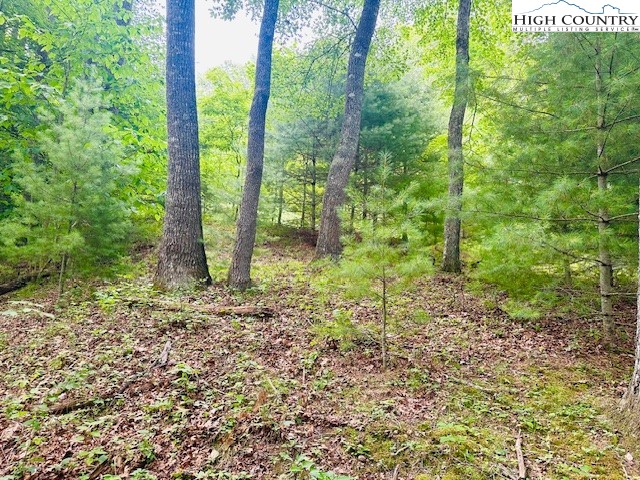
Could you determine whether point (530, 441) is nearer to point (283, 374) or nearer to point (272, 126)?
point (283, 374)

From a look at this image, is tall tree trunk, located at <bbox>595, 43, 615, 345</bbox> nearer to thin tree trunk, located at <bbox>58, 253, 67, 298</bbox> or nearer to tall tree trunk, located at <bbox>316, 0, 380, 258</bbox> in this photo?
tall tree trunk, located at <bbox>316, 0, 380, 258</bbox>

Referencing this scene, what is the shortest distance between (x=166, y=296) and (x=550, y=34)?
6200 mm

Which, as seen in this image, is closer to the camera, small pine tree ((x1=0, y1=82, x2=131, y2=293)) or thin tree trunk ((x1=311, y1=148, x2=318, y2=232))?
small pine tree ((x1=0, y1=82, x2=131, y2=293))

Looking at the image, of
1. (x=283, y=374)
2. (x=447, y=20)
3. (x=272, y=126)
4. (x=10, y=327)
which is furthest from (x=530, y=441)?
(x=272, y=126)

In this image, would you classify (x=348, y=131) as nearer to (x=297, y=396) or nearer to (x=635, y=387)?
(x=297, y=396)

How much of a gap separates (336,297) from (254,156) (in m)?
2.82

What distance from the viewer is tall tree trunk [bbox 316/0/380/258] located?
25.3ft

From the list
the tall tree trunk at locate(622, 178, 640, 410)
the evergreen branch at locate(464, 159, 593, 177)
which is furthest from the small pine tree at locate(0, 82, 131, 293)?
the tall tree trunk at locate(622, 178, 640, 410)

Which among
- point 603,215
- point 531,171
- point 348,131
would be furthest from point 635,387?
point 348,131

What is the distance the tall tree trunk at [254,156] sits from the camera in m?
6.15

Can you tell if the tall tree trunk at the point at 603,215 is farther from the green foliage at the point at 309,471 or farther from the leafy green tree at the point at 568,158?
the green foliage at the point at 309,471

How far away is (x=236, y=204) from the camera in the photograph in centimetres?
1046

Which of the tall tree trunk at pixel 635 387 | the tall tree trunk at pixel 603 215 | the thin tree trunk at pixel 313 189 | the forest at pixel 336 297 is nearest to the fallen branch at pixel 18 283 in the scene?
the forest at pixel 336 297

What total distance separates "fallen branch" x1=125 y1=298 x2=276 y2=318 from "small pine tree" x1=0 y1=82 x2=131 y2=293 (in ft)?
5.06
